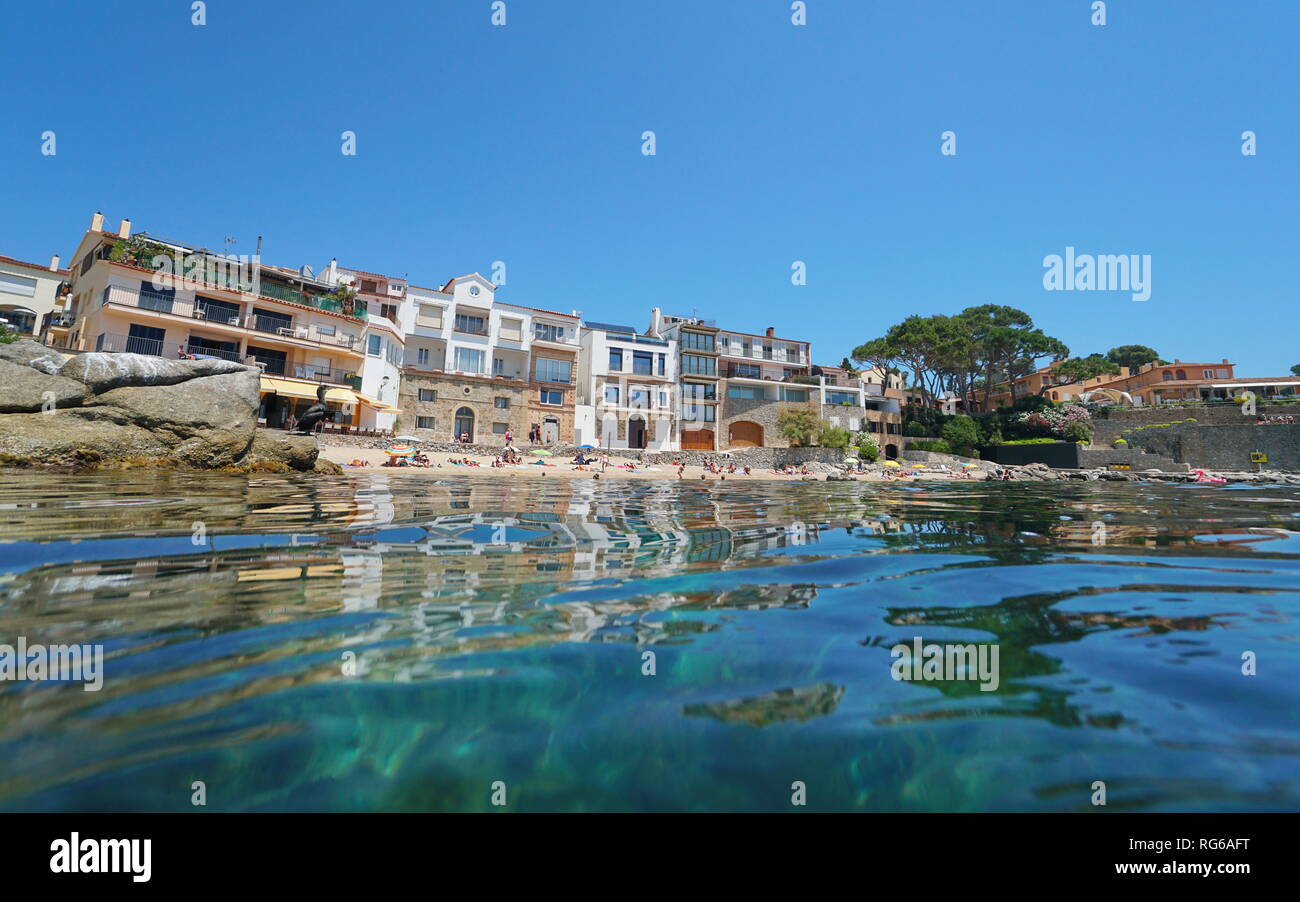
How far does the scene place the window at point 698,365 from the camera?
166 feet

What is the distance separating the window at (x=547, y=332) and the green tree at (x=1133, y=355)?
7905 centimetres

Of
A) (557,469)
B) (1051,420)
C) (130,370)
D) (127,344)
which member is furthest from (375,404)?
(1051,420)

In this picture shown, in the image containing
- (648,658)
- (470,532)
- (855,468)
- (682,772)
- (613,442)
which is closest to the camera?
(682,772)

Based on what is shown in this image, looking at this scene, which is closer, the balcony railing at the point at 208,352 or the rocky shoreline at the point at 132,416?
the rocky shoreline at the point at 132,416

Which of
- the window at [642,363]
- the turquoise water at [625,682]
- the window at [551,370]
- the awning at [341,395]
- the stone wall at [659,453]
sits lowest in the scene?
the turquoise water at [625,682]

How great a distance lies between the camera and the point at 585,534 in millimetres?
6512

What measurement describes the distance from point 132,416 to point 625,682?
15760 mm

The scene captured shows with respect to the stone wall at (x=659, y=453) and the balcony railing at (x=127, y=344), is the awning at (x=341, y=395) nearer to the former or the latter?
the stone wall at (x=659, y=453)

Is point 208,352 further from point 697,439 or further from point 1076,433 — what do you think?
point 1076,433

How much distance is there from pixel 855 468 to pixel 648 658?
3913 cm

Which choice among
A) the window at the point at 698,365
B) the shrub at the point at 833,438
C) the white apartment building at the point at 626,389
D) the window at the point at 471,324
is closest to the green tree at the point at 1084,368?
the shrub at the point at 833,438
